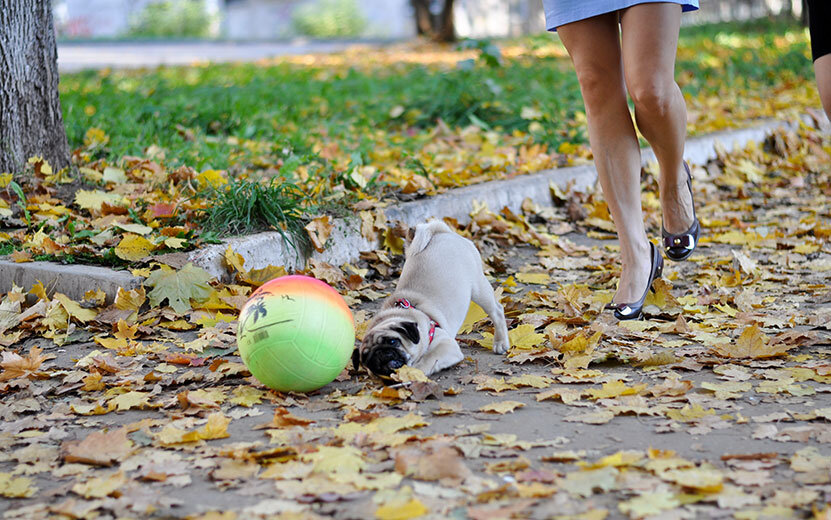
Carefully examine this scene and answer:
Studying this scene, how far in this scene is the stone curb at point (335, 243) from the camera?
13.6ft

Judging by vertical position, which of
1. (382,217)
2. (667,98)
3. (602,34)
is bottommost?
(382,217)

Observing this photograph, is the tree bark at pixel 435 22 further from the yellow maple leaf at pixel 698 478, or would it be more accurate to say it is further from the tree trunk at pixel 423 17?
the yellow maple leaf at pixel 698 478

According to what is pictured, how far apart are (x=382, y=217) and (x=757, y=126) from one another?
5027 mm

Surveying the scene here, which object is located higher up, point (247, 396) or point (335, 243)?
point (335, 243)

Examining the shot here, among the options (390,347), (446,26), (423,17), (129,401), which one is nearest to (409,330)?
(390,347)

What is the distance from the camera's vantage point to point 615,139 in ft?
13.5

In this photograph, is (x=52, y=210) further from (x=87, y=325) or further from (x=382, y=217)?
(x=382, y=217)

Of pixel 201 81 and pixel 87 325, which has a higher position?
pixel 201 81

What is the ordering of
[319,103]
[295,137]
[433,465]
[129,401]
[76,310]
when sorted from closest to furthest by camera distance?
[433,465], [129,401], [76,310], [295,137], [319,103]

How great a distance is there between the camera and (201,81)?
11.0 meters

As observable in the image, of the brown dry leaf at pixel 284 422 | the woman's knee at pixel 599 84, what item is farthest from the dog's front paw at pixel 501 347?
the woman's knee at pixel 599 84

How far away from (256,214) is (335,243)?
0.45 m

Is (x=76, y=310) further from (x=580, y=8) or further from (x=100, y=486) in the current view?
(x=580, y=8)

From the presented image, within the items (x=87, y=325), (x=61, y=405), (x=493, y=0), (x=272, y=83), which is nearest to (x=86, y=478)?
(x=61, y=405)
